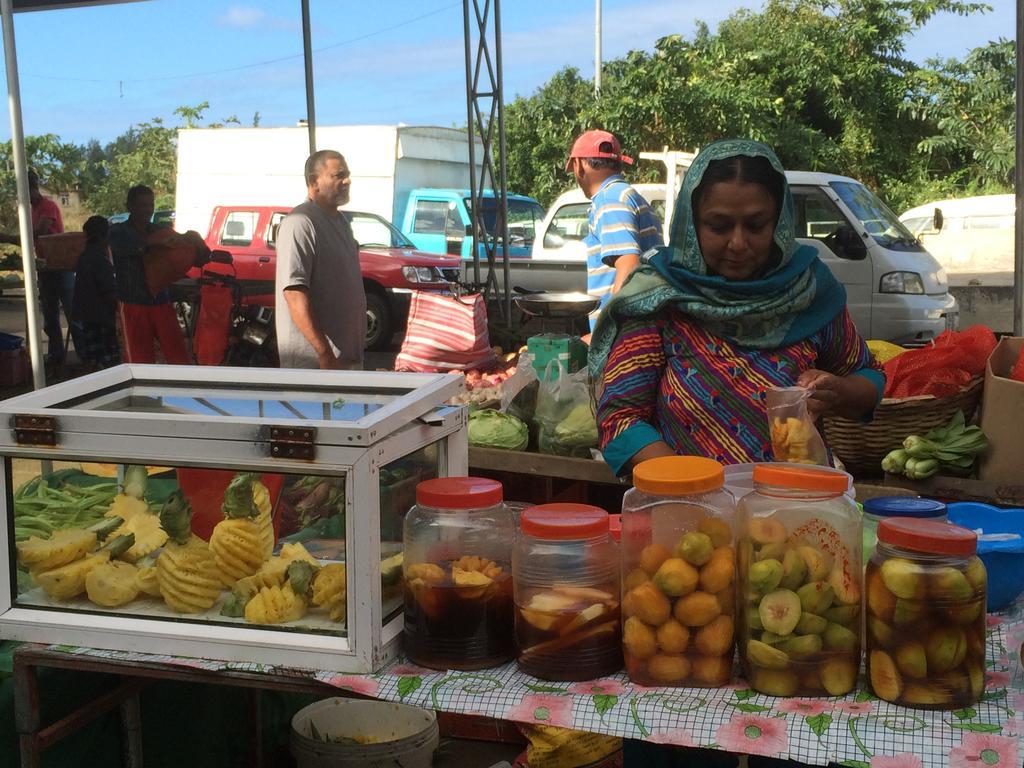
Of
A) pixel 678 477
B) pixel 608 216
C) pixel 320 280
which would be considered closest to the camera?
pixel 678 477

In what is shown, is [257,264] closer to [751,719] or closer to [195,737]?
[195,737]

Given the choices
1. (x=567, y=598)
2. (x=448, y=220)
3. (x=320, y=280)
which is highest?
(x=448, y=220)

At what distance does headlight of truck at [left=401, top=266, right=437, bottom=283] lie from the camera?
12.5 m

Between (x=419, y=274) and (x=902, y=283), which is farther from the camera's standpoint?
(x=419, y=274)

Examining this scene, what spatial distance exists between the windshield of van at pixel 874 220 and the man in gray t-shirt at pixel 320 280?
5.54m

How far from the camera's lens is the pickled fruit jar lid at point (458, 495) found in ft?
5.85

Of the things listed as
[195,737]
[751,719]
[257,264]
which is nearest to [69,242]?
[257,264]

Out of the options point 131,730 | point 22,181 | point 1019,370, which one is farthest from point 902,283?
point 131,730

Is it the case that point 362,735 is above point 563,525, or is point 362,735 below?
below

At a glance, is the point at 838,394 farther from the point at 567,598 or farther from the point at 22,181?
the point at 22,181

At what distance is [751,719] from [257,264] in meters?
11.2

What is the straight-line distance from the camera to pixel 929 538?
59.7 inches

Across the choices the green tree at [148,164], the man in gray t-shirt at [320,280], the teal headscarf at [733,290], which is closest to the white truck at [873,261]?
the man in gray t-shirt at [320,280]

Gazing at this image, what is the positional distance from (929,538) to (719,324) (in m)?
0.74
